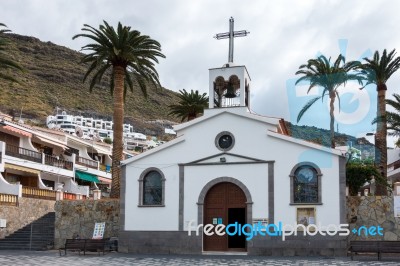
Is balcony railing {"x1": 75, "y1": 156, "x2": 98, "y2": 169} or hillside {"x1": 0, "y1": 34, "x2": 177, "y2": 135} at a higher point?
hillside {"x1": 0, "y1": 34, "x2": 177, "y2": 135}

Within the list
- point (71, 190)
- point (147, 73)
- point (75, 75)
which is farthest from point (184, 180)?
point (75, 75)

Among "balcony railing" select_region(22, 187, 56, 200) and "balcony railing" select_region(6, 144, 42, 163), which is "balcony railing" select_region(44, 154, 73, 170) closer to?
"balcony railing" select_region(6, 144, 42, 163)

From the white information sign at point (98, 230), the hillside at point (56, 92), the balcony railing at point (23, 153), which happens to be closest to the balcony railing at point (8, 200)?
the white information sign at point (98, 230)

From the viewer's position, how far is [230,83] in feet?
94.9

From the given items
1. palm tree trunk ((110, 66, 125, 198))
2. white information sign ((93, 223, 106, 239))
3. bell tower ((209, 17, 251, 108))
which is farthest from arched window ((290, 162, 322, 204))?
palm tree trunk ((110, 66, 125, 198))

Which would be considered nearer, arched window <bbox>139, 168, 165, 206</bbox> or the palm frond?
arched window <bbox>139, 168, 165, 206</bbox>

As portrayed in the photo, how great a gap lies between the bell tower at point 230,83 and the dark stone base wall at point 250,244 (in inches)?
276

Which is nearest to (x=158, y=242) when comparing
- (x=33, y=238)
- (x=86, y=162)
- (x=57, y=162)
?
(x=33, y=238)

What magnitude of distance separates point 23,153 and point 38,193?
6834 mm

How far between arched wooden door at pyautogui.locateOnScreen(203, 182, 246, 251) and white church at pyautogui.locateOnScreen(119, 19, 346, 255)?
5cm

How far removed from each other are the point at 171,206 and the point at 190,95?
82.1 ft

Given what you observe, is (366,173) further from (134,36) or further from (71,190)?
(71,190)

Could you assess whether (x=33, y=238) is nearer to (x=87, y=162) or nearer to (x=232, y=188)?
(x=232, y=188)

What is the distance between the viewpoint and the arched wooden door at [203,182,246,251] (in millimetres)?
26891
